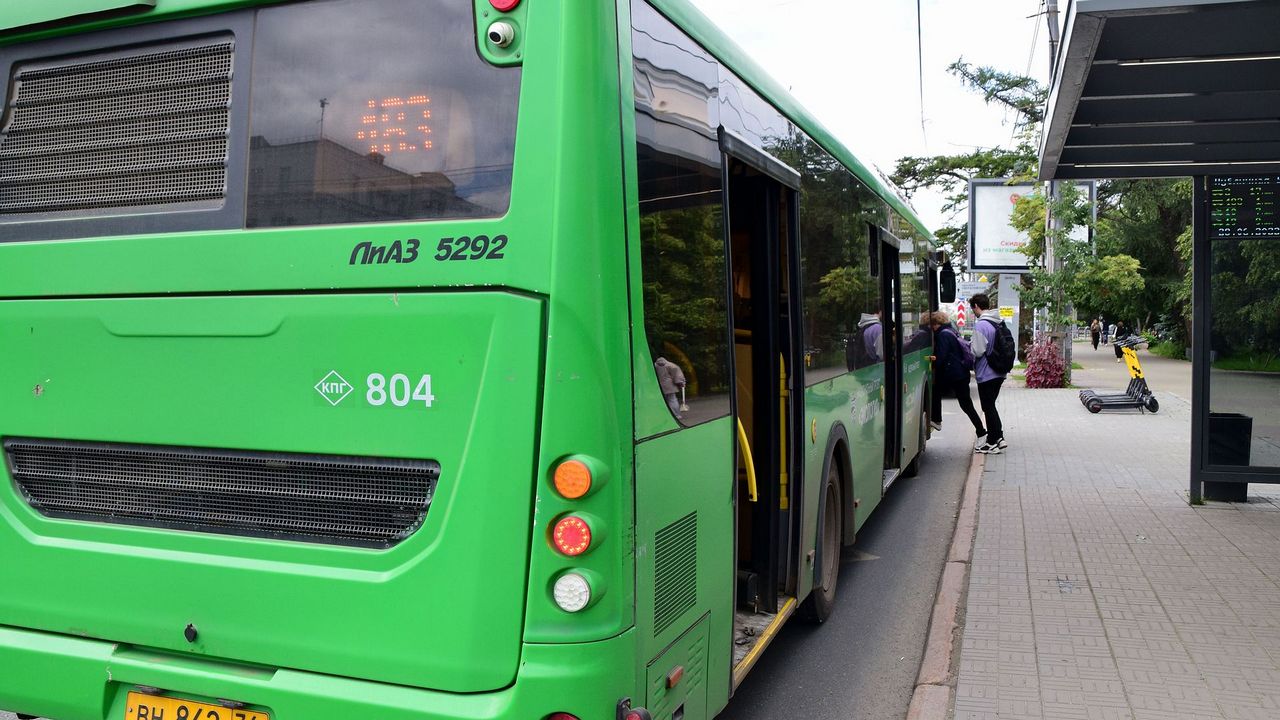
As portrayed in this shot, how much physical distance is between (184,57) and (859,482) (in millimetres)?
5283

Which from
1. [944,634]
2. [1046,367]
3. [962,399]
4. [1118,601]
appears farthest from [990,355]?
[1046,367]

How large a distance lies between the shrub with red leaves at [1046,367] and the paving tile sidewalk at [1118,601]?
14.2 metres

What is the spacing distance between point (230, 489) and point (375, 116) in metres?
1.30

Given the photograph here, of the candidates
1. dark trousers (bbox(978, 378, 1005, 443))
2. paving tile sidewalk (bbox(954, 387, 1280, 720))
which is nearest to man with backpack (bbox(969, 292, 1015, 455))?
dark trousers (bbox(978, 378, 1005, 443))

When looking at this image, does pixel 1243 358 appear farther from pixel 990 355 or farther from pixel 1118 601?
pixel 990 355

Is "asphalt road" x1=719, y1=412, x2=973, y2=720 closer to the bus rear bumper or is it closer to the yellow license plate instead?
the bus rear bumper

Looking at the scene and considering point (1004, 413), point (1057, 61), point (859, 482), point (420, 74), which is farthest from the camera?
point (1004, 413)

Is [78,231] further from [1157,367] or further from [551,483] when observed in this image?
[1157,367]

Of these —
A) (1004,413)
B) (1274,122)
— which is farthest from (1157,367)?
(1274,122)

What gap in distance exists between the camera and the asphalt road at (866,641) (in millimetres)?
5199

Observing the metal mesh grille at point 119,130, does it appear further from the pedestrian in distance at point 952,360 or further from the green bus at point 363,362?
the pedestrian in distance at point 952,360

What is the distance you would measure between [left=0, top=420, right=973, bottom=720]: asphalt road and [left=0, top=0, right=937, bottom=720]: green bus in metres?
1.41

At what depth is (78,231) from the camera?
3.61 meters

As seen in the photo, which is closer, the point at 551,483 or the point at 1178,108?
the point at 551,483
